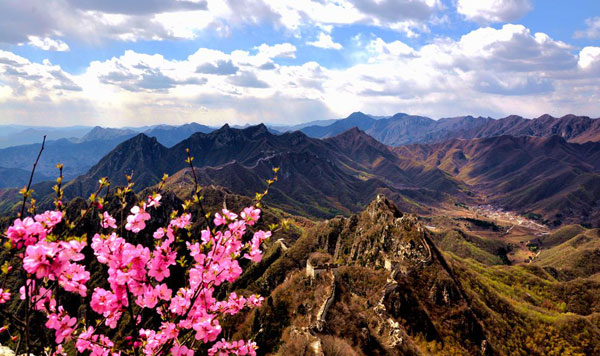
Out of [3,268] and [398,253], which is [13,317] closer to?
[3,268]

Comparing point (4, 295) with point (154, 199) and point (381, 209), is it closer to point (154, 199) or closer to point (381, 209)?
point (154, 199)

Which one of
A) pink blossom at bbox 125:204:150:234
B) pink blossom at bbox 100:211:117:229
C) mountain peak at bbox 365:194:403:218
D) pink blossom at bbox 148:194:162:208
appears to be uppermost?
pink blossom at bbox 148:194:162:208

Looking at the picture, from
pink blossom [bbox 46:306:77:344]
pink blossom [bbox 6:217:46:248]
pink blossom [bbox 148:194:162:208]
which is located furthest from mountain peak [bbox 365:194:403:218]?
pink blossom [bbox 6:217:46:248]

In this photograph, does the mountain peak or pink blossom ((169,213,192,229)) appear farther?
the mountain peak

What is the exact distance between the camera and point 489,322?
192ft

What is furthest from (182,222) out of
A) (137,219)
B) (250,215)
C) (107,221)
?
(107,221)

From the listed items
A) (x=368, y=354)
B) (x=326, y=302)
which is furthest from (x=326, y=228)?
(x=368, y=354)

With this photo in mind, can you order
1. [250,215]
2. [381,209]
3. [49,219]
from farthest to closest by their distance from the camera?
[381,209]
[250,215]
[49,219]

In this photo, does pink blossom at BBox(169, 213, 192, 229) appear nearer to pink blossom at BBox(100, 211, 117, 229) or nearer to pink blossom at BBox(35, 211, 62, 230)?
pink blossom at BBox(100, 211, 117, 229)

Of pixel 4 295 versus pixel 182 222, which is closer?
pixel 4 295

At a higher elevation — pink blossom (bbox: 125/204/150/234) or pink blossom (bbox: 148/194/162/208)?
pink blossom (bbox: 148/194/162/208)

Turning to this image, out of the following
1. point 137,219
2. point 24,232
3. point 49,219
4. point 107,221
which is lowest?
point 107,221

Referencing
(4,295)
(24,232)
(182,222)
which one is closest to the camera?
(24,232)

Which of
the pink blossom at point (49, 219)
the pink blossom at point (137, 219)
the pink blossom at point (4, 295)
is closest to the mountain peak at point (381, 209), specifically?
the pink blossom at point (137, 219)
